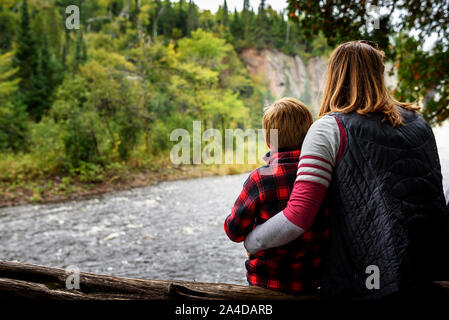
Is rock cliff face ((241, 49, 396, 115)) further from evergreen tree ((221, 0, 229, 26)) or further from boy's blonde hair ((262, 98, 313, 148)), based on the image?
boy's blonde hair ((262, 98, 313, 148))

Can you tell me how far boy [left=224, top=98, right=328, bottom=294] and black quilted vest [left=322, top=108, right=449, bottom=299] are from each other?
0.70 ft

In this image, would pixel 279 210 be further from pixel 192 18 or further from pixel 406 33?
pixel 192 18

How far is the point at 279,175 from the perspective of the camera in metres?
1.37

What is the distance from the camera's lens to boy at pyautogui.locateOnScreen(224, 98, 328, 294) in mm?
1359

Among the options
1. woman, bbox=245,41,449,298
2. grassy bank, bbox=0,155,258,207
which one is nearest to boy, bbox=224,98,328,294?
woman, bbox=245,41,449,298

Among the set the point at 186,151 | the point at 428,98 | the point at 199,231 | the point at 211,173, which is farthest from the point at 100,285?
the point at 186,151

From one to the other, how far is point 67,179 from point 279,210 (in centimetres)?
1261

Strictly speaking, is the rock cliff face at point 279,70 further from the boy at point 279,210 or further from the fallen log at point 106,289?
the fallen log at point 106,289

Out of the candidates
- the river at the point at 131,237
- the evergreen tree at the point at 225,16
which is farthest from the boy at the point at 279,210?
the evergreen tree at the point at 225,16

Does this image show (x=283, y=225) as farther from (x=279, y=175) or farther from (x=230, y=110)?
(x=230, y=110)

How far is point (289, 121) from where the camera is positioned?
141 centimetres

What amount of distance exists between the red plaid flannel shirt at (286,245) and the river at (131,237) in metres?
1.43

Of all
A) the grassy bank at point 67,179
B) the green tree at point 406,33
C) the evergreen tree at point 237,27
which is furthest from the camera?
the evergreen tree at point 237,27

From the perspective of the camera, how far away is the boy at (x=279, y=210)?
1.36 metres
